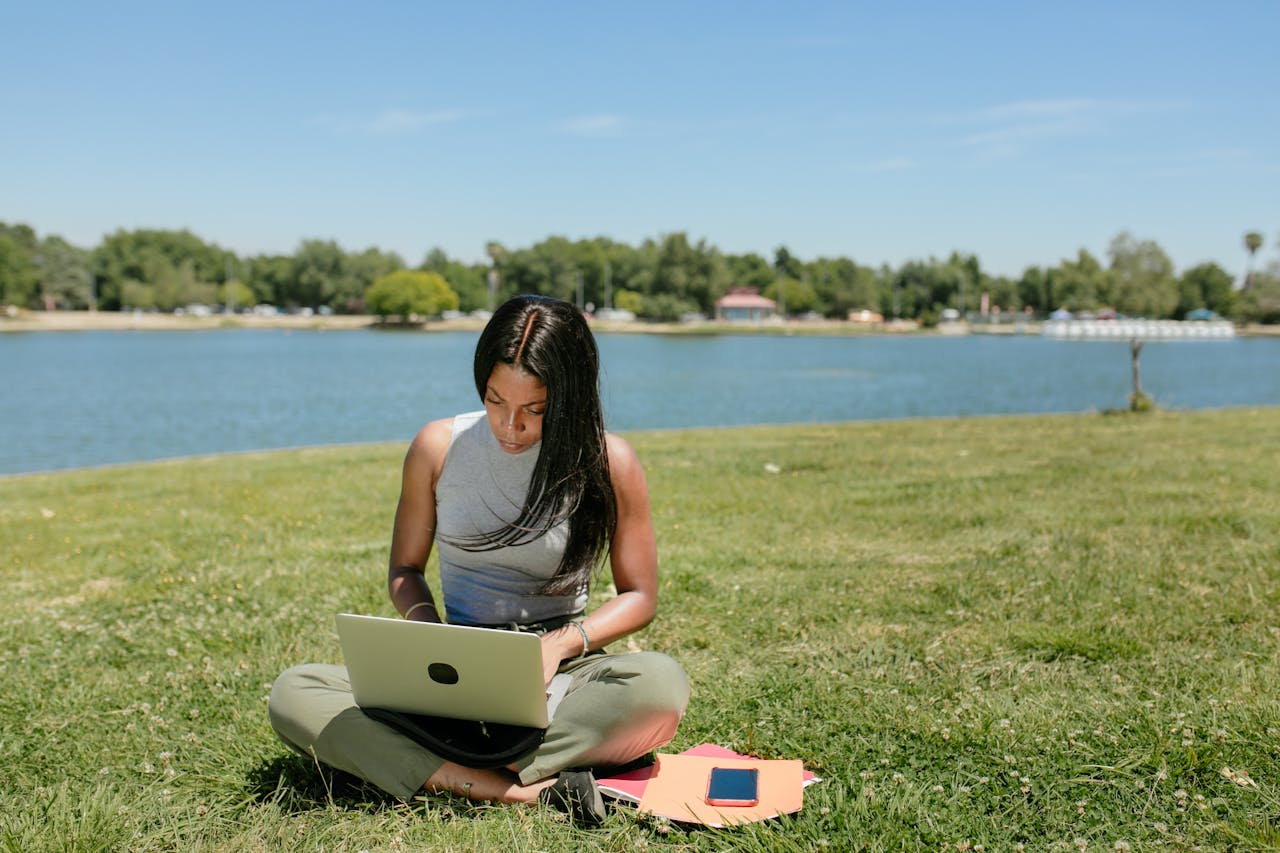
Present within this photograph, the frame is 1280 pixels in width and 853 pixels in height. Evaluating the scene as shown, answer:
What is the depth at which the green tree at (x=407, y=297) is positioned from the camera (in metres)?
116

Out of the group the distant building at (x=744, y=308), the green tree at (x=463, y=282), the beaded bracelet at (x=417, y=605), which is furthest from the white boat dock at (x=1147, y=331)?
the beaded bracelet at (x=417, y=605)

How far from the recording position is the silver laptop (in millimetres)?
2650

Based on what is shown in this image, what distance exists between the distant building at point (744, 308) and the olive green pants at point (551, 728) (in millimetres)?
127672

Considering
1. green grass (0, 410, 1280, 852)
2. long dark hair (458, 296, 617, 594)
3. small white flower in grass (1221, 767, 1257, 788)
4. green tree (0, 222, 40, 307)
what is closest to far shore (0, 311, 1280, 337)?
green tree (0, 222, 40, 307)

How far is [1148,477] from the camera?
857 centimetres

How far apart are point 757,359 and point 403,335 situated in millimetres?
54763

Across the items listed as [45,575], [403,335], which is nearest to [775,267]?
[403,335]

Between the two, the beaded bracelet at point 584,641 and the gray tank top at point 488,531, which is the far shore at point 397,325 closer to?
the gray tank top at point 488,531

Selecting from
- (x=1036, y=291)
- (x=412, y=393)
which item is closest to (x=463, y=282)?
(x=1036, y=291)

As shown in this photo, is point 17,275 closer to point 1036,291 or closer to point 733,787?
point 1036,291

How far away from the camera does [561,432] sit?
10.2 ft

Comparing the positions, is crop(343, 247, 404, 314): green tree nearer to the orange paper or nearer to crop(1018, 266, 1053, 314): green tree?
crop(1018, 266, 1053, 314): green tree

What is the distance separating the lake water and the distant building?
240 feet

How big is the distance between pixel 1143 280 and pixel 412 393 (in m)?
111
